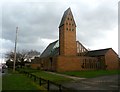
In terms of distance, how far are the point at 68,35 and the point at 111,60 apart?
47.4 ft

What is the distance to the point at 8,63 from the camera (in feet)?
307

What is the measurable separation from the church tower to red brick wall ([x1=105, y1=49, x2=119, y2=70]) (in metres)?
9.32

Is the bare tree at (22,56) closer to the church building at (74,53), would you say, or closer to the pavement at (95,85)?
the church building at (74,53)

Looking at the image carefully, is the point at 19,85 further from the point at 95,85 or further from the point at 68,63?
the point at 68,63

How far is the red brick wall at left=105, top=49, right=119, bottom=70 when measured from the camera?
57469 mm

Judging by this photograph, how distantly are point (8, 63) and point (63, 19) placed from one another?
4606cm

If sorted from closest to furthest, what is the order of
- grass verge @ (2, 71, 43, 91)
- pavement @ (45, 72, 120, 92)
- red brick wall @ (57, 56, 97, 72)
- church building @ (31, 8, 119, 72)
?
1. grass verge @ (2, 71, 43, 91)
2. pavement @ (45, 72, 120, 92)
3. red brick wall @ (57, 56, 97, 72)
4. church building @ (31, 8, 119, 72)

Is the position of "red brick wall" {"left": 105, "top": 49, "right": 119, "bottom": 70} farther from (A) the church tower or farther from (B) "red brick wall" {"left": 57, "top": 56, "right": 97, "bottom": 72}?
(B) "red brick wall" {"left": 57, "top": 56, "right": 97, "bottom": 72}

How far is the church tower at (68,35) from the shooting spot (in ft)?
182

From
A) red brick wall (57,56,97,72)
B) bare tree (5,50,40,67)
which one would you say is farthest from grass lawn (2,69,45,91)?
bare tree (5,50,40,67)

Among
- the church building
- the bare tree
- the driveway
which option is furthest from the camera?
the bare tree

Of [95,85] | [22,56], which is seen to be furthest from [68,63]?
[22,56]

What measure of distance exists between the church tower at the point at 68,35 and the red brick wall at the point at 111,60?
9322 mm

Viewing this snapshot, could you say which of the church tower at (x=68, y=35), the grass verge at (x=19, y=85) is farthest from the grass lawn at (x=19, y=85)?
the church tower at (x=68, y=35)
